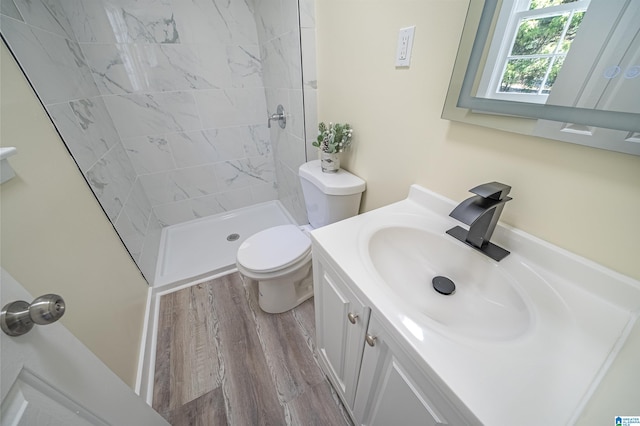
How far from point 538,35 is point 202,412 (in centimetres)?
169

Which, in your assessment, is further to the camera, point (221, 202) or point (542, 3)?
point (221, 202)

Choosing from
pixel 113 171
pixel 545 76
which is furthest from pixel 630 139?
pixel 113 171

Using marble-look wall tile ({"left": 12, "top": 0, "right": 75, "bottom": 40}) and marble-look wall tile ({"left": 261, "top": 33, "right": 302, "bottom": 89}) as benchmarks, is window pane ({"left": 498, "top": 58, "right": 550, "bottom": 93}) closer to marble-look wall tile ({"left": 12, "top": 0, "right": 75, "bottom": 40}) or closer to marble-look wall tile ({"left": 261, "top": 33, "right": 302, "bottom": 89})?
marble-look wall tile ({"left": 261, "top": 33, "right": 302, "bottom": 89})

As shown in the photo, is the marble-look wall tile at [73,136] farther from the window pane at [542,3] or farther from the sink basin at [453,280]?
the window pane at [542,3]

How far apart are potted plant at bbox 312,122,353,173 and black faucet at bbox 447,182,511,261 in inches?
25.3

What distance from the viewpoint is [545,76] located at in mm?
497

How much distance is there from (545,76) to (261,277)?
124 cm

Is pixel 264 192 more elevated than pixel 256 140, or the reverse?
pixel 256 140

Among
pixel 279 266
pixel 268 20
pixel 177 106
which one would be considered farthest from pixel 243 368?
pixel 268 20

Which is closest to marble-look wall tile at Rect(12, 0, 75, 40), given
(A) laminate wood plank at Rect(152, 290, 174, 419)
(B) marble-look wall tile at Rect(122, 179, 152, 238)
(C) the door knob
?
Answer: (B) marble-look wall tile at Rect(122, 179, 152, 238)

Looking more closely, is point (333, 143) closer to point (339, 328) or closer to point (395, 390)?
point (339, 328)

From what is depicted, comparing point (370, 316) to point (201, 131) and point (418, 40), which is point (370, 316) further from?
point (201, 131)

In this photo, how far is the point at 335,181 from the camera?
1.12 meters

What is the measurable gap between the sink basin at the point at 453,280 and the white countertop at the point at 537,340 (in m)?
0.03
